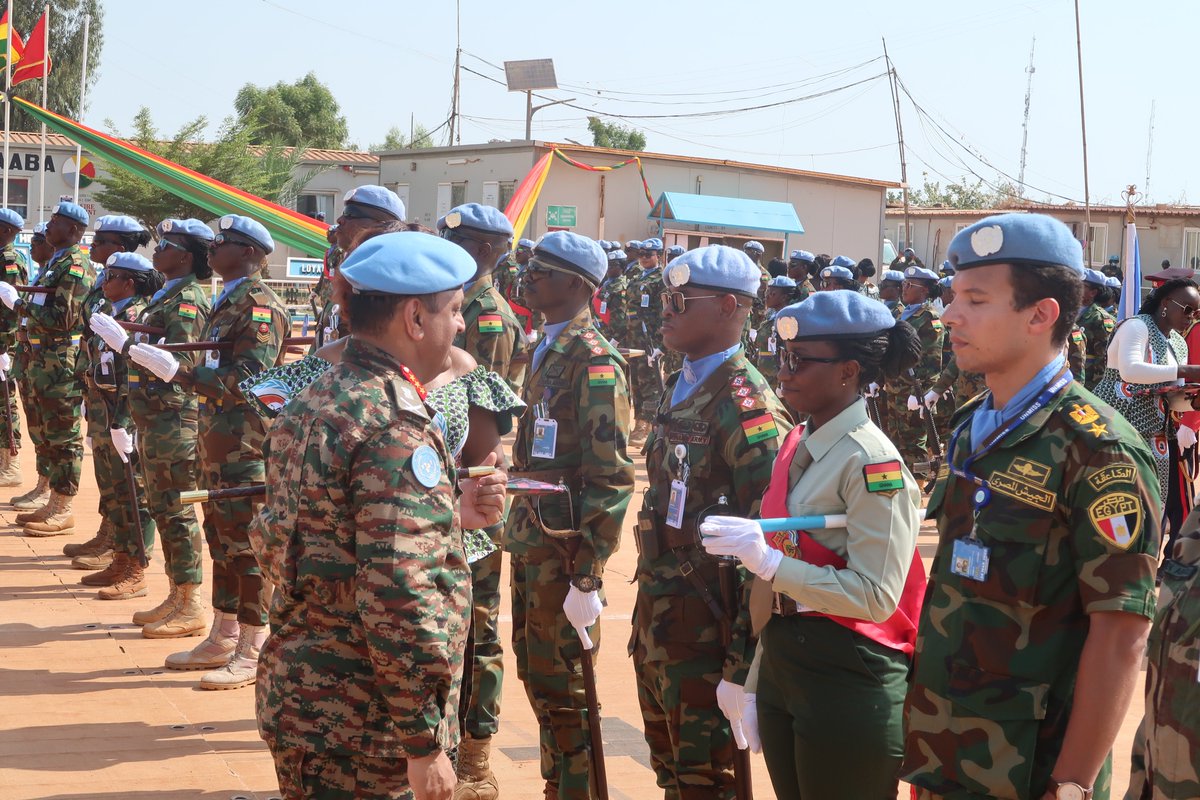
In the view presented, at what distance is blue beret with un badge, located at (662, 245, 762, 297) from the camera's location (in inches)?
168

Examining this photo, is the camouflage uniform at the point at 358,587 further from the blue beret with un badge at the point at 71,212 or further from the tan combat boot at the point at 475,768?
the blue beret with un badge at the point at 71,212

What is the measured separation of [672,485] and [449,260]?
141 centimetres

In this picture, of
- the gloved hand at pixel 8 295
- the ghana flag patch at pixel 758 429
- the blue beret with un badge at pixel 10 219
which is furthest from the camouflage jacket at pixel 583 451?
the blue beret with un badge at pixel 10 219

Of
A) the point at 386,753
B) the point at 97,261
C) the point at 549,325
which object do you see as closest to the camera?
the point at 386,753

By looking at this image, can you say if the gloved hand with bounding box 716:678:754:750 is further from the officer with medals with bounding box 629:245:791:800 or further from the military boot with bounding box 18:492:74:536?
the military boot with bounding box 18:492:74:536

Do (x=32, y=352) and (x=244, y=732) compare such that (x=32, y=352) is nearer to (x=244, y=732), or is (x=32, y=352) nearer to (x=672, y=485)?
(x=244, y=732)

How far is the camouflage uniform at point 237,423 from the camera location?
6.68 metres

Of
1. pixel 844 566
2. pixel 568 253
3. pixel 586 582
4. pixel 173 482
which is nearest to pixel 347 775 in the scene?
pixel 844 566

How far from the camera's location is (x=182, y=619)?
747 cm

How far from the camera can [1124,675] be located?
2611mm

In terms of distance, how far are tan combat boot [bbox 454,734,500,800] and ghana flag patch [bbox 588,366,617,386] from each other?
1593 mm

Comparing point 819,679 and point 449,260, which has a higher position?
point 449,260

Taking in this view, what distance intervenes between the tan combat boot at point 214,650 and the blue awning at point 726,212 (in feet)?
77.2

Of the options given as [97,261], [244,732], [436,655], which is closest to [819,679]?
[436,655]
